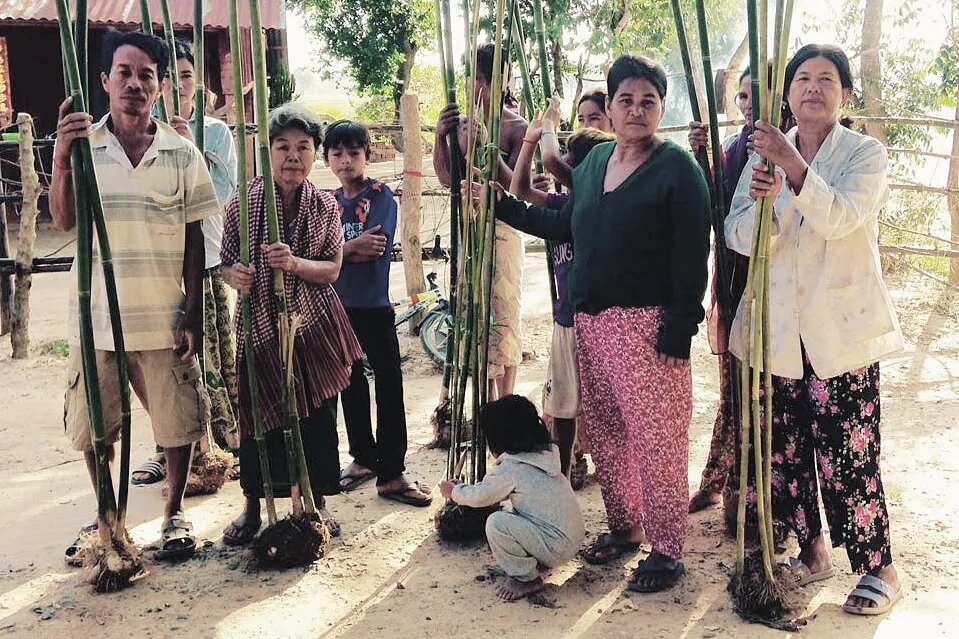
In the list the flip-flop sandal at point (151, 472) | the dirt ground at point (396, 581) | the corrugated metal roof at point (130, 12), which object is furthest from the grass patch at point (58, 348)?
the corrugated metal roof at point (130, 12)

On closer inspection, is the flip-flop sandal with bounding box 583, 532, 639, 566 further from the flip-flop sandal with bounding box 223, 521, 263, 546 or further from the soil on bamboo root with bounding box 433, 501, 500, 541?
the flip-flop sandal with bounding box 223, 521, 263, 546

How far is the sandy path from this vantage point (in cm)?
257

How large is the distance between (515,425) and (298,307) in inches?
32.0

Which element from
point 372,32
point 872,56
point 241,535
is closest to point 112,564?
point 241,535

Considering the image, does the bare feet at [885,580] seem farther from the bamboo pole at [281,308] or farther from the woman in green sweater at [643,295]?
the bamboo pole at [281,308]

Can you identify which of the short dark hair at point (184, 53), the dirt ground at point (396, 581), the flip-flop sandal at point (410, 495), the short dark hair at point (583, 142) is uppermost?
the short dark hair at point (184, 53)

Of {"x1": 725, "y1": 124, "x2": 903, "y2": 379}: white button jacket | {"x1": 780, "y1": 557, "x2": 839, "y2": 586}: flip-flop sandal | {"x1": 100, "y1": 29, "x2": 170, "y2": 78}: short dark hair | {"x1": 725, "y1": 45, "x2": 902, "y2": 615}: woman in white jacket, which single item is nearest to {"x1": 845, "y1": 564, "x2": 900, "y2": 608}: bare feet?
{"x1": 725, "y1": 45, "x2": 902, "y2": 615}: woman in white jacket

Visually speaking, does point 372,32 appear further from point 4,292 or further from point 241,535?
point 241,535

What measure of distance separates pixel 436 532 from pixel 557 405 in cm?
64

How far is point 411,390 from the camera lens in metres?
5.32

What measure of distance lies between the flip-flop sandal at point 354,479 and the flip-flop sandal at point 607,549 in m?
1.12

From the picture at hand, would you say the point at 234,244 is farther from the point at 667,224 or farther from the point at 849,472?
the point at 849,472

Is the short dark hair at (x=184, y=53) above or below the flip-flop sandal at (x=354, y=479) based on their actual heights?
above

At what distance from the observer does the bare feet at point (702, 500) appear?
3.39m
